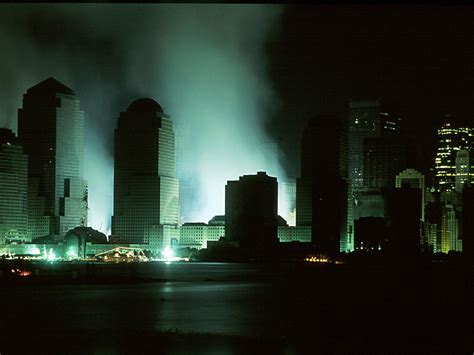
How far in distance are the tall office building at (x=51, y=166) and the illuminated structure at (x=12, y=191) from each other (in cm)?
375

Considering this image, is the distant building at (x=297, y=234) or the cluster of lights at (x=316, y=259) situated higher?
the distant building at (x=297, y=234)

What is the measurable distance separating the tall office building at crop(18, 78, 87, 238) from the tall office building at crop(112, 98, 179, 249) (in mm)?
9401

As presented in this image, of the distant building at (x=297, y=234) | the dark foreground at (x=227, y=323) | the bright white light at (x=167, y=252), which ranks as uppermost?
the distant building at (x=297, y=234)

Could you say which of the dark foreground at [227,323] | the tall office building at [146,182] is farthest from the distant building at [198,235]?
the dark foreground at [227,323]

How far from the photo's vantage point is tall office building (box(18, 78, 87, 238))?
595 ft

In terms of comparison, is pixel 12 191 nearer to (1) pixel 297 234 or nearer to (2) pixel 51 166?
(2) pixel 51 166

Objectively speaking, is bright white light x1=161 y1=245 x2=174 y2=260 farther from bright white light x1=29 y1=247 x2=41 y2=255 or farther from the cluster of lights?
the cluster of lights

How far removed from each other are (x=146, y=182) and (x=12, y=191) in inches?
1076

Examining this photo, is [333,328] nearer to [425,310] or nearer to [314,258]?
[425,310]

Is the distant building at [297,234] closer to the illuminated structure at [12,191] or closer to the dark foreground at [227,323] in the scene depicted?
the illuminated structure at [12,191]

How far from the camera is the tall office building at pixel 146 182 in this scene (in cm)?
17675

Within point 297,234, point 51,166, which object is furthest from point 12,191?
point 297,234

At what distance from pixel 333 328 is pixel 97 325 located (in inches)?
277

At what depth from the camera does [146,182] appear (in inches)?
6988
